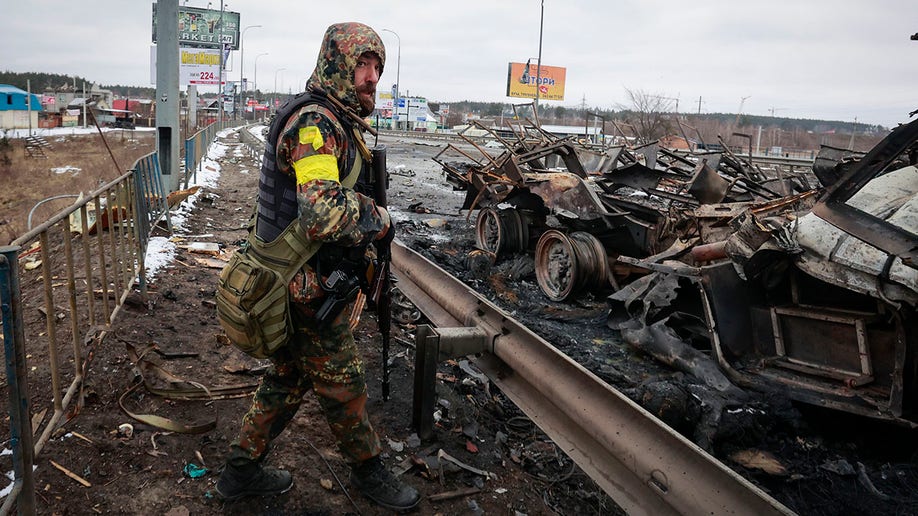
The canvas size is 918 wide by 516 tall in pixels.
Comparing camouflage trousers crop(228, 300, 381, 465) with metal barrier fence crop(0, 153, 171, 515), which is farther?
camouflage trousers crop(228, 300, 381, 465)

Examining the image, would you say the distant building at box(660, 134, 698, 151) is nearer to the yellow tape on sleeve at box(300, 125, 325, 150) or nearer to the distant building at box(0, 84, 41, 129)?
the yellow tape on sleeve at box(300, 125, 325, 150)

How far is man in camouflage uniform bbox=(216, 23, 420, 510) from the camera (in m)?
2.32

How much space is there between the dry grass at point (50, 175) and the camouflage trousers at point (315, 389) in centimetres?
1093

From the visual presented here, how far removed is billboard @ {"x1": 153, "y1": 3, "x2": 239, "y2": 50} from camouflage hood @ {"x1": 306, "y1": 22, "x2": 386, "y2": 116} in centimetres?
3560

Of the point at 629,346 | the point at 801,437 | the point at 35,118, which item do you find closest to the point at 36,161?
the point at 35,118

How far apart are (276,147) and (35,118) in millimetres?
46453

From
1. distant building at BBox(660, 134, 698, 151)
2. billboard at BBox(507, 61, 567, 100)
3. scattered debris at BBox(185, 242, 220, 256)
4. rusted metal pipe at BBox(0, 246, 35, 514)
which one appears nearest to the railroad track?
rusted metal pipe at BBox(0, 246, 35, 514)

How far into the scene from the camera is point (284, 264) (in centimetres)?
245

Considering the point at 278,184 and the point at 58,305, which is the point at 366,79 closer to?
the point at 278,184

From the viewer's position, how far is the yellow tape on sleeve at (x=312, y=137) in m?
2.32

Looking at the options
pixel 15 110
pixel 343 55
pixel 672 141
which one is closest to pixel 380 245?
pixel 343 55

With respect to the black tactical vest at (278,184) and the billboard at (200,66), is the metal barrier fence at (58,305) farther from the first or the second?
the billboard at (200,66)

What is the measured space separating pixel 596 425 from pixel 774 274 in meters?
2.40

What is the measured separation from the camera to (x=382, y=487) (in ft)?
8.88
